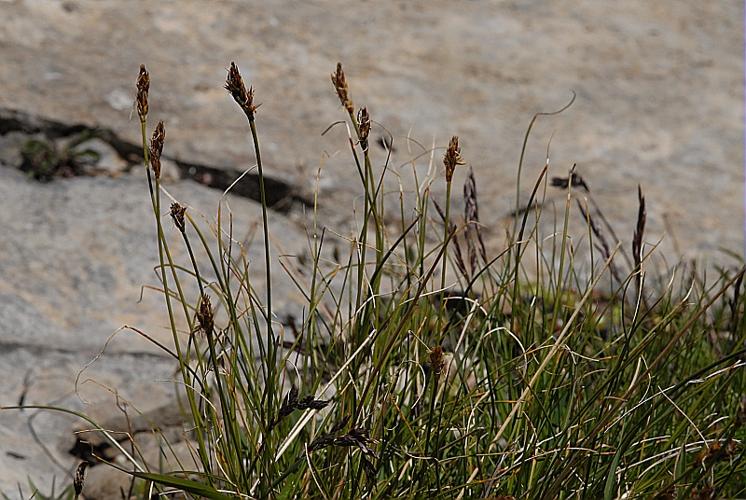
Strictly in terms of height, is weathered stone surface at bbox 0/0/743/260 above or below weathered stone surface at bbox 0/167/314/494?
above

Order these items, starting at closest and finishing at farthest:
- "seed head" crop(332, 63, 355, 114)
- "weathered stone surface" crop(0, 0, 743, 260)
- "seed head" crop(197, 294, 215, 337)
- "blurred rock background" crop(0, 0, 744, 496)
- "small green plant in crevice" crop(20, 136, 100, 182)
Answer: "seed head" crop(197, 294, 215, 337) → "seed head" crop(332, 63, 355, 114) → "blurred rock background" crop(0, 0, 744, 496) → "small green plant in crevice" crop(20, 136, 100, 182) → "weathered stone surface" crop(0, 0, 743, 260)

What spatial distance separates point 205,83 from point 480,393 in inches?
79.1

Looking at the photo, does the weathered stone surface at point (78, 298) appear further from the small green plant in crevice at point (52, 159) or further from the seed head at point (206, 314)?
the seed head at point (206, 314)

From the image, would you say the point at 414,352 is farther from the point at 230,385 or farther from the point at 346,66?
the point at 346,66

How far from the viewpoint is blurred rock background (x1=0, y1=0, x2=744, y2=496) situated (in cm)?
239

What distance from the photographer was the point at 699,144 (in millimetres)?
3314

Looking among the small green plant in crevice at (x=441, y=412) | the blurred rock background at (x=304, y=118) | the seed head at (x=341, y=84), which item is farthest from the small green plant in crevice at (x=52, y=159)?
the seed head at (x=341, y=84)

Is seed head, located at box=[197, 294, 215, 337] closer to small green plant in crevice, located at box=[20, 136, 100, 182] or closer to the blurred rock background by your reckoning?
the blurred rock background

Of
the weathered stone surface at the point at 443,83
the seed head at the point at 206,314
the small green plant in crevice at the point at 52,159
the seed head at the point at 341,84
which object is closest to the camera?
the seed head at the point at 206,314

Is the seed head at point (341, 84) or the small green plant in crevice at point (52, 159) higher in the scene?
the seed head at point (341, 84)

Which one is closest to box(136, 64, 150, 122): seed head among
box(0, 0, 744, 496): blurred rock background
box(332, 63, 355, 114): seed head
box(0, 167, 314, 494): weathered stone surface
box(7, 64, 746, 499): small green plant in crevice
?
box(7, 64, 746, 499): small green plant in crevice

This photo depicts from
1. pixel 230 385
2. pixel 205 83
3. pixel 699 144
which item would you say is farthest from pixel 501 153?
pixel 230 385

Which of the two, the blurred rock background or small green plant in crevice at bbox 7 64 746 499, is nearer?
small green plant in crevice at bbox 7 64 746 499

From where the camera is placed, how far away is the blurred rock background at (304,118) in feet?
7.83
